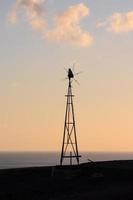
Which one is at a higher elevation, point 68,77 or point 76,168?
point 68,77

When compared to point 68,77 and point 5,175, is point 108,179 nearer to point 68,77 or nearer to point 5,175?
point 5,175

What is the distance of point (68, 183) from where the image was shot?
52.8 m

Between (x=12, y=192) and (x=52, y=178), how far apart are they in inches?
297

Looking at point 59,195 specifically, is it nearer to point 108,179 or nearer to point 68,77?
point 108,179

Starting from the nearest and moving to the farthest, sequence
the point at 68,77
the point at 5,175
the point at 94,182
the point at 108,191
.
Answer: the point at 108,191, the point at 94,182, the point at 5,175, the point at 68,77

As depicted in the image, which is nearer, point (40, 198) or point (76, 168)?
point (40, 198)

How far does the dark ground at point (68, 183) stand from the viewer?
46.8 metres

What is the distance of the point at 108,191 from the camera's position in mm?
48250

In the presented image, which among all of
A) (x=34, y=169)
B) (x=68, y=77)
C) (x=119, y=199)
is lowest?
(x=119, y=199)

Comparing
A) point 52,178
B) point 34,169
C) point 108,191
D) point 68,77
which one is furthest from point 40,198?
point 68,77

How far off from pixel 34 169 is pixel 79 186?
35.4 ft

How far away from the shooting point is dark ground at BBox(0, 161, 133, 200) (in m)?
46.8

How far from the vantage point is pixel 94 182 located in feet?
176

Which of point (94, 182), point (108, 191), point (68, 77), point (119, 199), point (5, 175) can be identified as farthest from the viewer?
point (68, 77)
